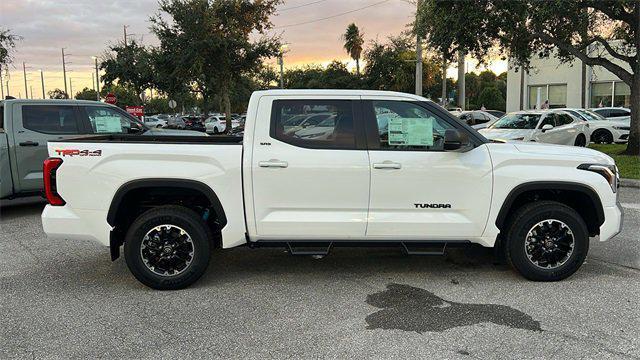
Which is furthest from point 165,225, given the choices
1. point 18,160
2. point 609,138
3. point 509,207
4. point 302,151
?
point 609,138

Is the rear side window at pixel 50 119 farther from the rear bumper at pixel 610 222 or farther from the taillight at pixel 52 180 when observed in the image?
the rear bumper at pixel 610 222

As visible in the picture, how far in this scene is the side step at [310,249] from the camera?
492 centimetres

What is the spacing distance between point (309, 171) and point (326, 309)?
4.01 feet

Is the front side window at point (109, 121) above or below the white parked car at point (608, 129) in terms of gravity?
above

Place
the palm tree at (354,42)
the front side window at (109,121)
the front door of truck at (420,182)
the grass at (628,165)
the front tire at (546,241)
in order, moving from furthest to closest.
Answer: the palm tree at (354,42)
the grass at (628,165)
the front side window at (109,121)
the front tire at (546,241)
the front door of truck at (420,182)

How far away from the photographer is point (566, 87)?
37.4 meters

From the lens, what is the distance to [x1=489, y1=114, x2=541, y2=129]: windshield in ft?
48.4

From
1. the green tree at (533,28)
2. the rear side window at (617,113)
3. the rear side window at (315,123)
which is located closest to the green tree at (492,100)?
the rear side window at (617,113)

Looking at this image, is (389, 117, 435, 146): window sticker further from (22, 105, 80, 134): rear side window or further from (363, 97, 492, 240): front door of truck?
(22, 105, 80, 134): rear side window

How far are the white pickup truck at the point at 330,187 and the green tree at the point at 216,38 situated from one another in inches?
832

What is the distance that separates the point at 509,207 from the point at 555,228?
0.51 meters

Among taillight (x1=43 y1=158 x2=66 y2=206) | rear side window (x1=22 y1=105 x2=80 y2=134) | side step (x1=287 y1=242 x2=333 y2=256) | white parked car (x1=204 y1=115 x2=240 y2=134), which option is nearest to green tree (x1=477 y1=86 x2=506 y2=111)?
→ white parked car (x1=204 y1=115 x2=240 y2=134)

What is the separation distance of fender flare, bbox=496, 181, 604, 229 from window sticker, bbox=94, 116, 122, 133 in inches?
281

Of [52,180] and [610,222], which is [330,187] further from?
[610,222]
